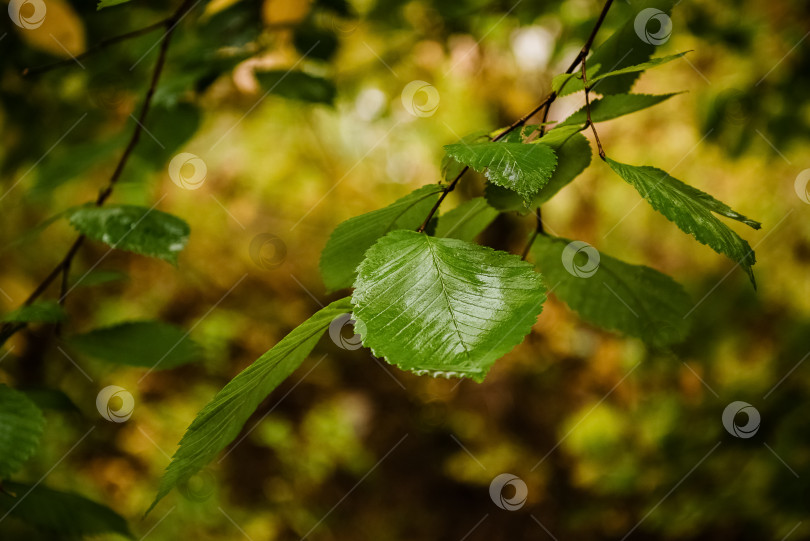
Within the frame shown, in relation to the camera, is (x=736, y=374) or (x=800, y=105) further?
(x=736, y=374)

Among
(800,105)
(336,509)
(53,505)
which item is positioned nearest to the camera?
(53,505)

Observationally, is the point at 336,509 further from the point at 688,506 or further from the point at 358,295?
the point at 358,295

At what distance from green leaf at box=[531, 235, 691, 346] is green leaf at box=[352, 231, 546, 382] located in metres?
0.19

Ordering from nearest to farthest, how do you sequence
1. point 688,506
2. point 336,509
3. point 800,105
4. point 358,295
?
point 358,295
point 800,105
point 688,506
point 336,509

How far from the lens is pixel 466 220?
452 mm

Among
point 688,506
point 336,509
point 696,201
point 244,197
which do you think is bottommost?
point 336,509

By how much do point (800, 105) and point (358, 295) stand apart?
4.81 ft

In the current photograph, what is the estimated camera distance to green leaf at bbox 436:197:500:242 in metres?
0.45

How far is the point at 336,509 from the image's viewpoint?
216cm

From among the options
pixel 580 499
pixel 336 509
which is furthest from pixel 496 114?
pixel 336 509

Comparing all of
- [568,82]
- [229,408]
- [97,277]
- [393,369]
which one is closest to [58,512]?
[97,277]

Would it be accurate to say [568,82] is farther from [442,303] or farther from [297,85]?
[297,85]

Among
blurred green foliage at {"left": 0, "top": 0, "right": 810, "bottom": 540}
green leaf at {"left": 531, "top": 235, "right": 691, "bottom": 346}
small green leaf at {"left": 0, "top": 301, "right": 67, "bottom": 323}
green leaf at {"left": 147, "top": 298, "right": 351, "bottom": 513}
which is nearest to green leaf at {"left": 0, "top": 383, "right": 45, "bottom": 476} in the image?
small green leaf at {"left": 0, "top": 301, "right": 67, "bottom": 323}

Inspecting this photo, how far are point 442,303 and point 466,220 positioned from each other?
0.17 metres
